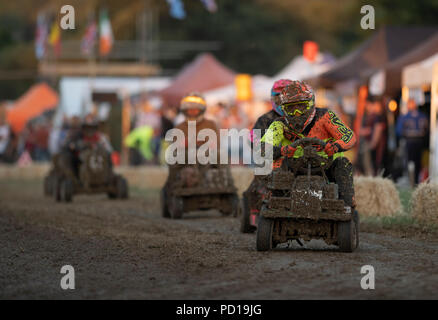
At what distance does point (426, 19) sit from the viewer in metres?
41.2

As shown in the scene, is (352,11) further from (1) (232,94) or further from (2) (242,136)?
(2) (242,136)

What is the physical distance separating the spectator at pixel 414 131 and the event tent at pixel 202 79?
15.1 metres

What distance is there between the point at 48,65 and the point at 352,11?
27550 mm

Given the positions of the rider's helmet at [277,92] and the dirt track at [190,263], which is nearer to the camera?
the dirt track at [190,263]

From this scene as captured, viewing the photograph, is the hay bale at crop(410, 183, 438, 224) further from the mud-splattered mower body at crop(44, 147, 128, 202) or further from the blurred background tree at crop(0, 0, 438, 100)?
the blurred background tree at crop(0, 0, 438, 100)

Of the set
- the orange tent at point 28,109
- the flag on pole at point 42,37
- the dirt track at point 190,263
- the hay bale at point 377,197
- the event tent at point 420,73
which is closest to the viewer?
the dirt track at point 190,263

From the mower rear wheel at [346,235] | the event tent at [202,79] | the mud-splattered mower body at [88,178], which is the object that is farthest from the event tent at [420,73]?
the event tent at [202,79]

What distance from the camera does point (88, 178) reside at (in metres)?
19.6

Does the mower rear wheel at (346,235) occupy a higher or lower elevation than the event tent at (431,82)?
lower

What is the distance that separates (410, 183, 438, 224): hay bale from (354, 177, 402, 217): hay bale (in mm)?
1396

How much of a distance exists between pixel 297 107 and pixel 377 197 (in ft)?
15.6

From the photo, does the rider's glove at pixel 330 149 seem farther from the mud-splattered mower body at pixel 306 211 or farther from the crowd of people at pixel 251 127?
the crowd of people at pixel 251 127

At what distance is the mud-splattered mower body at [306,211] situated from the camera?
9.47 metres

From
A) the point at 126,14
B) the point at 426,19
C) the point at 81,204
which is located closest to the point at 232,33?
the point at 126,14
